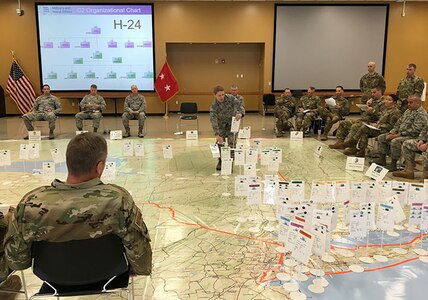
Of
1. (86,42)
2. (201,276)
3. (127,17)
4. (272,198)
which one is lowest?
(201,276)

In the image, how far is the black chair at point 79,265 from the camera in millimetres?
1853

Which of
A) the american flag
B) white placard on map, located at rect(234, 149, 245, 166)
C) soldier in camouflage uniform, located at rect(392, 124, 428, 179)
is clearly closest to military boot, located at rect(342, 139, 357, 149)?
soldier in camouflage uniform, located at rect(392, 124, 428, 179)

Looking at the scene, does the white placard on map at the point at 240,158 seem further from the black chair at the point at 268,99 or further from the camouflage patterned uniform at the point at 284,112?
the black chair at the point at 268,99

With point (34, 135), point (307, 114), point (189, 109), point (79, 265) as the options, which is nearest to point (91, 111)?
point (34, 135)

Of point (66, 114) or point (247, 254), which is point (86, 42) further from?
point (247, 254)

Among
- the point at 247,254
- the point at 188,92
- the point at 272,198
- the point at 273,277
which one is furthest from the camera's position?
the point at 188,92

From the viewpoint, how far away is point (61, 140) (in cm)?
873

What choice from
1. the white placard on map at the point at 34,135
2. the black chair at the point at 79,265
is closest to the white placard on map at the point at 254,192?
the black chair at the point at 79,265

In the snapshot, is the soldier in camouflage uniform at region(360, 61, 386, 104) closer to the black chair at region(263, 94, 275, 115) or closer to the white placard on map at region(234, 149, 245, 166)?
the white placard on map at region(234, 149, 245, 166)

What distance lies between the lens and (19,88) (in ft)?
40.7

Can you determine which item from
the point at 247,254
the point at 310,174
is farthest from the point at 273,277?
the point at 310,174

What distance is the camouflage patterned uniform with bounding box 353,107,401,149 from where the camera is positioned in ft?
22.0

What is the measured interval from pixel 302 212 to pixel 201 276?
2.93 ft

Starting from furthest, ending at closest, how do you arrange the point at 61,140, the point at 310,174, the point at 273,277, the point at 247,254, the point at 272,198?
the point at 61,140
the point at 310,174
the point at 272,198
the point at 247,254
the point at 273,277
